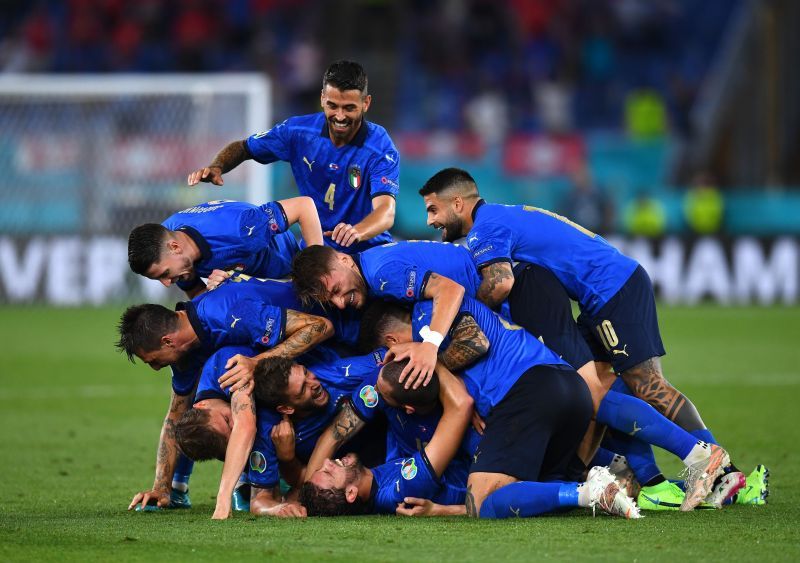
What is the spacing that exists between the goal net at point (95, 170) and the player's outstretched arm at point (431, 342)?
1150 cm

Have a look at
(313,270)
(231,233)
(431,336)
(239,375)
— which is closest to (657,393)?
(431,336)

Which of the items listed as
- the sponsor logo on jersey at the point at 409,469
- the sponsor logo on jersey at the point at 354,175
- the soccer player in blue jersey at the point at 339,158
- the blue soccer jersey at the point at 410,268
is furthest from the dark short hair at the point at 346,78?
the sponsor logo on jersey at the point at 409,469

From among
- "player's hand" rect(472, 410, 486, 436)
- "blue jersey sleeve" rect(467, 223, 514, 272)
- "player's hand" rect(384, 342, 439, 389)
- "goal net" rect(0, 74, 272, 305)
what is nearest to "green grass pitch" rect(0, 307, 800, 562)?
"player's hand" rect(472, 410, 486, 436)

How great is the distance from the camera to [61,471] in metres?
8.19

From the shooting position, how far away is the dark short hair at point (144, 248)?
23.4 feet

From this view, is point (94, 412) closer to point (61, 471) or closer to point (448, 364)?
point (61, 471)

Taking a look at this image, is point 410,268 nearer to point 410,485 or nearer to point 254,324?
point 254,324

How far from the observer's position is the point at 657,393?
7297 millimetres

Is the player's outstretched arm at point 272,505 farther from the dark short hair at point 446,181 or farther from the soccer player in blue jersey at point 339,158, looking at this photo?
the dark short hair at point 446,181

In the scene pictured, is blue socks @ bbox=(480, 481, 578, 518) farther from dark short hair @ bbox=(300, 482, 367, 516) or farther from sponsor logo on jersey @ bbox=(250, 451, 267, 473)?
sponsor logo on jersey @ bbox=(250, 451, 267, 473)

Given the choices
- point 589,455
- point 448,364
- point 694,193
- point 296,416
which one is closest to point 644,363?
point 589,455

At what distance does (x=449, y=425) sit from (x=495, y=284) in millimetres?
834

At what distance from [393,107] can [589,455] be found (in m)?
19.7

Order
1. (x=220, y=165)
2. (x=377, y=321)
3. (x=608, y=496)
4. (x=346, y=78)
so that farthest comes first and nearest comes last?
1. (x=220, y=165)
2. (x=346, y=78)
3. (x=377, y=321)
4. (x=608, y=496)
